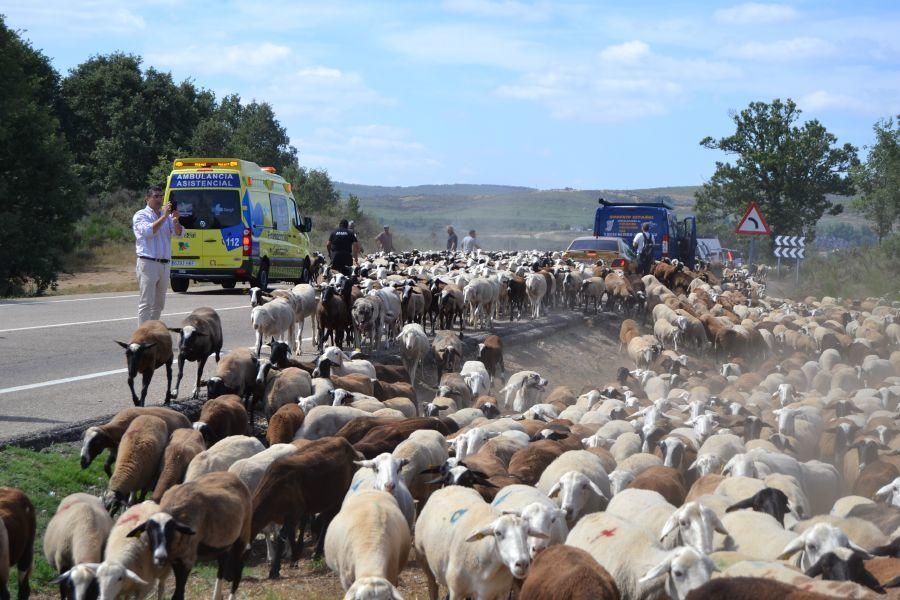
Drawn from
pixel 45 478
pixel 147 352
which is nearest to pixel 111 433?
pixel 45 478

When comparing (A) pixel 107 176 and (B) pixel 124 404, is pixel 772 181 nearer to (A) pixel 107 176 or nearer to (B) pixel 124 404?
(A) pixel 107 176

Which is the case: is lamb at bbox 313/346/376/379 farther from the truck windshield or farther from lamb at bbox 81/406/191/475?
the truck windshield

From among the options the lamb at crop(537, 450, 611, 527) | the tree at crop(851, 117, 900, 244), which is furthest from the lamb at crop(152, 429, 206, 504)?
the tree at crop(851, 117, 900, 244)

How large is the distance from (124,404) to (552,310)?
1798 centimetres

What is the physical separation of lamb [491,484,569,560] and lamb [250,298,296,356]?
7730 millimetres

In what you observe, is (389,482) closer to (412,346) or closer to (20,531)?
(20,531)

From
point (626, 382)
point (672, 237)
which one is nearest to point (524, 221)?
point (672, 237)

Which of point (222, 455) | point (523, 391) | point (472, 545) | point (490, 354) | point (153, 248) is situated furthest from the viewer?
point (490, 354)

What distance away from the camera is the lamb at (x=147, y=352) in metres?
11.5

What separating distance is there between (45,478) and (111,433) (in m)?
0.70

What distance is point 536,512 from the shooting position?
7.49 meters

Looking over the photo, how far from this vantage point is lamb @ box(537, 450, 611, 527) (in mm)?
8594

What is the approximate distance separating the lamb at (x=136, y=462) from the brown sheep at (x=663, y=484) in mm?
4207

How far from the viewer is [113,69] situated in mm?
62406
